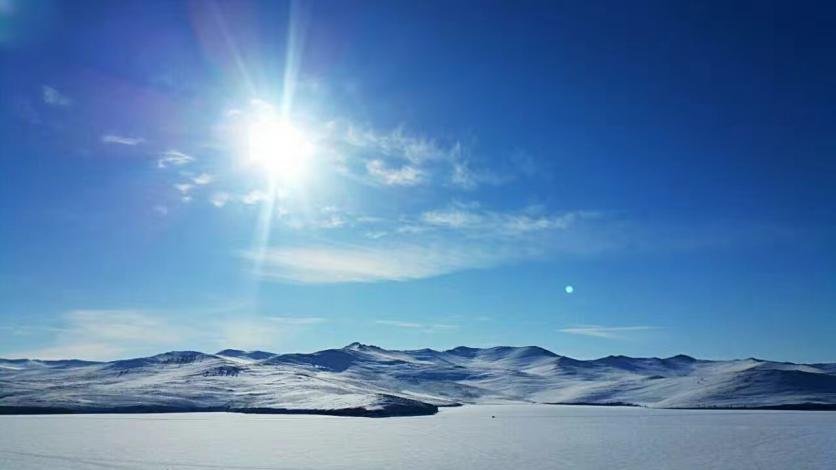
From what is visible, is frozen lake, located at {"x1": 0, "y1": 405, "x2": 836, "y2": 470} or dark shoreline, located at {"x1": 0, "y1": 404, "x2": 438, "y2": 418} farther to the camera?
dark shoreline, located at {"x1": 0, "y1": 404, "x2": 438, "y2": 418}

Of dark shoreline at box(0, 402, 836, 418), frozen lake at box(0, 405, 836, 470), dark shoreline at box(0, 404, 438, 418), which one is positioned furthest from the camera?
dark shoreline at box(0, 402, 836, 418)

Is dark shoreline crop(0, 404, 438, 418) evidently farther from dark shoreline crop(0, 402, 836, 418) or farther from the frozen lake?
the frozen lake

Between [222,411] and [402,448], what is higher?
[222,411]

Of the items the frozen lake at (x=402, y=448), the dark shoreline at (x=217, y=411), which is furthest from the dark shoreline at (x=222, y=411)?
the frozen lake at (x=402, y=448)

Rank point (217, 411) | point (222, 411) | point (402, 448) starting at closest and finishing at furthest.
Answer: point (402, 448) → point (222, 411) → point (217, 411)

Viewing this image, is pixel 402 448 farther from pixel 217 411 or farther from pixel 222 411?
pixel 217 411

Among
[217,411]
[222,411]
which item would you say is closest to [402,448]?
[222,411]

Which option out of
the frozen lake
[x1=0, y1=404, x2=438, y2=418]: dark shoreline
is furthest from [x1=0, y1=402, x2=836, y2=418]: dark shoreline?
the frozen lake

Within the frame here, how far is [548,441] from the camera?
7650 cm

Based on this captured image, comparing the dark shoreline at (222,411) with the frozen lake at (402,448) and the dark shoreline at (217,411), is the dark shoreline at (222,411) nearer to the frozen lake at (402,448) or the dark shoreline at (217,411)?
the dark shoreline at (217,411)

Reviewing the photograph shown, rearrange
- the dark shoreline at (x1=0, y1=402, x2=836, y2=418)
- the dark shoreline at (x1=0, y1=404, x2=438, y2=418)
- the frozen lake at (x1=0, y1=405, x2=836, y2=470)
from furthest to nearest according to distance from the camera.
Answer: the dark shoreline at (x1=0, y1=402, x2=836, y2=418) → the dark shoreline at (x1=0, y1=404, x2=438, y2=418) → the frozen lake at (x1=0, y1=405, x2=836, y2=470)

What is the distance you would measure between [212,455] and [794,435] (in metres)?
69.8

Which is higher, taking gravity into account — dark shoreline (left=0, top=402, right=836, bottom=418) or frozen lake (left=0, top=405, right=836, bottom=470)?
dark shoreline (left=0, top=402, right=836, bottom=418)

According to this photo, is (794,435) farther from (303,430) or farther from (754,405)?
(754,405)
